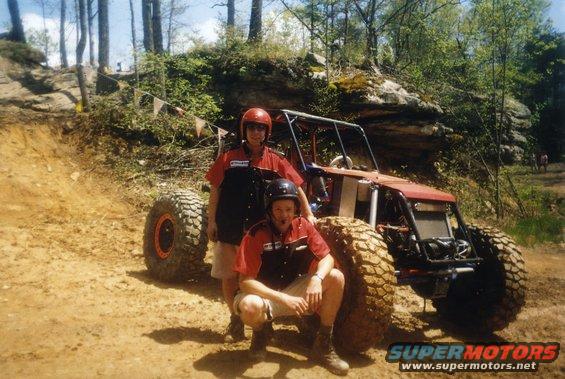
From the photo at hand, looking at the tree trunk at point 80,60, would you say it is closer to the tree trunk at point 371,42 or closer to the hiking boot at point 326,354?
the tree trunk at point 371,42

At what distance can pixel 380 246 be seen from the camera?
3.37m

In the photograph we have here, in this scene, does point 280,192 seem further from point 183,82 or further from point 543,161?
point 543,161

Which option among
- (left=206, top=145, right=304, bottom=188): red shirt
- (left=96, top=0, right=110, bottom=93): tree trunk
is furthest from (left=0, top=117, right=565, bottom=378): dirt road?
(left=96, top=0, right=110, bottom=93): tree trunk

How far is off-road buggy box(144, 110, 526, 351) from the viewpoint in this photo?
3238 millimetres

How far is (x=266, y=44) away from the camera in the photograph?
12.1m

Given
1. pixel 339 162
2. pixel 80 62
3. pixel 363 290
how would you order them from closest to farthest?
pixel 363 290, pixel 339 162, pixel 80 62

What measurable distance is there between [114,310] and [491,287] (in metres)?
3.78

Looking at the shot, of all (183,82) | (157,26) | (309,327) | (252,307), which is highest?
(157,26)

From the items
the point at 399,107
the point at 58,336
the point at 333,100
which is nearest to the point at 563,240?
the point at 399,107

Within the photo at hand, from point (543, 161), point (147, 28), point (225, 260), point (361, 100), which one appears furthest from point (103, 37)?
point (543, 161)

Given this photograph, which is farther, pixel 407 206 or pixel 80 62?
pixel 80 62

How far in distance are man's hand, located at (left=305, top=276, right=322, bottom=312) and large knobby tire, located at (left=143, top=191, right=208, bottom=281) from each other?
228 cm

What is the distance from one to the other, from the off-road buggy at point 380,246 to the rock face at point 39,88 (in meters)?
7.78

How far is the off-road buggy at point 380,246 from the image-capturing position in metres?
3.24
